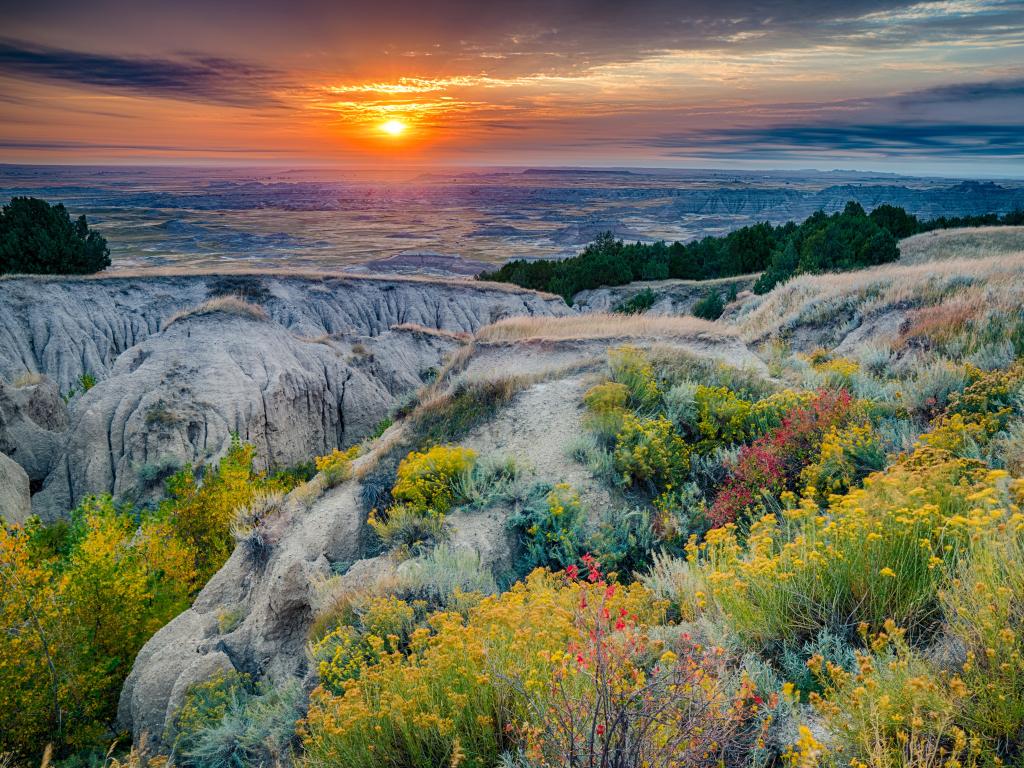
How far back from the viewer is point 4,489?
67.2 feet

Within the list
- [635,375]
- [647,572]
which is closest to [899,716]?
[647,572]

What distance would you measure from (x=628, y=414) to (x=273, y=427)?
69.5 ft

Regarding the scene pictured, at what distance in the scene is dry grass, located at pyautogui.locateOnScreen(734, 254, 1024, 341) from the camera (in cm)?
1266

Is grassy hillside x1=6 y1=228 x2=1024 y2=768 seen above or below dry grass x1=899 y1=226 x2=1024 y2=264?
below

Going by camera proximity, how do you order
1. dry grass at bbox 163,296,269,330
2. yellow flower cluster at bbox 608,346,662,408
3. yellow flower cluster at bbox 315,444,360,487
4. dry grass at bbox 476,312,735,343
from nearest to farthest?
1. yellow flower cluster at bbox 315,444,360,487
2. yellow flower cluster at bbox 608,346,662,408
3. dry grass at bbox 476,312,735,343
4. dry grass at bbox 163,296,269,330

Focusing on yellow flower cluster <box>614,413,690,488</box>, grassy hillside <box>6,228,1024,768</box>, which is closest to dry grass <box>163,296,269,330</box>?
grassy hillside <box>6,228,1024,768</box>

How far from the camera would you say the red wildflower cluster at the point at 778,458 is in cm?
716

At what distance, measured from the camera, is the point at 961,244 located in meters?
41.2

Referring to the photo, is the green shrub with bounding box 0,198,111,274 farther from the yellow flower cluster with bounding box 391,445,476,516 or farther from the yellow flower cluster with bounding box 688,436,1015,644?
the yellow flower cluster with bounding box 688,436,1015,644

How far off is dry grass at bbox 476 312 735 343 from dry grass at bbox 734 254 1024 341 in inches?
142

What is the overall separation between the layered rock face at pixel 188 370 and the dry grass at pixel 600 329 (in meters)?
13.5

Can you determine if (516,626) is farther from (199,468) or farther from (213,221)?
(213,221)

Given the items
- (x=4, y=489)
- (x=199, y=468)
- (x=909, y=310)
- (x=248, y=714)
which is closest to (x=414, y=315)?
(x=199, y=468)

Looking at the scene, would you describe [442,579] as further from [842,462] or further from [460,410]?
[460,410]
